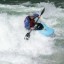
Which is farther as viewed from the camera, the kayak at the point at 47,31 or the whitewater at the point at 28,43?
the kayak at the point at 47,31

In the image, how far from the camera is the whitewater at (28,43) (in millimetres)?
8805

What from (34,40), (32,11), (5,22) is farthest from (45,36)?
(32,11)

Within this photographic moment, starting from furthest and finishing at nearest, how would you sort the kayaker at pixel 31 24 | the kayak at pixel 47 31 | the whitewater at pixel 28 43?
the kayak at pixel 47 31 < the kayaker at pixel 31 24 < the whitewater at pixel 28 43

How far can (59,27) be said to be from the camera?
10625 millimetres

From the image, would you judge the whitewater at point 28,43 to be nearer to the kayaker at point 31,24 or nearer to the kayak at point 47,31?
the kayak at point 47,31

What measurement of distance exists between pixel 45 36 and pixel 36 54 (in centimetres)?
93

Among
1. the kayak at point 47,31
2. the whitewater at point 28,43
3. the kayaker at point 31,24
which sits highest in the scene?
the kayaker at point 31,24

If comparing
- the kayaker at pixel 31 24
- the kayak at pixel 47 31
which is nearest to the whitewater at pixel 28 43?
the kayak at pixel 47 31

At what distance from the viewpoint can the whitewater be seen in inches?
347

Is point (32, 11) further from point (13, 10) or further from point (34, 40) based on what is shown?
point (34, 40)

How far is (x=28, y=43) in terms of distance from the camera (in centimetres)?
941

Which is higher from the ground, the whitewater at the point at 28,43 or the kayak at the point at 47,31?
the kayak at the point at 47,31

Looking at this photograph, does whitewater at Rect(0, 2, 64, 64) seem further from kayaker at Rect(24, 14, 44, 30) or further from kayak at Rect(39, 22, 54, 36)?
kayaker at Rect(24, 14, 44, 30)

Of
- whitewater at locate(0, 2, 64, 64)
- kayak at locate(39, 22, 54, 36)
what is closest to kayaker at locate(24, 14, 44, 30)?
kayak at locate(39, 22, 54, 36)
